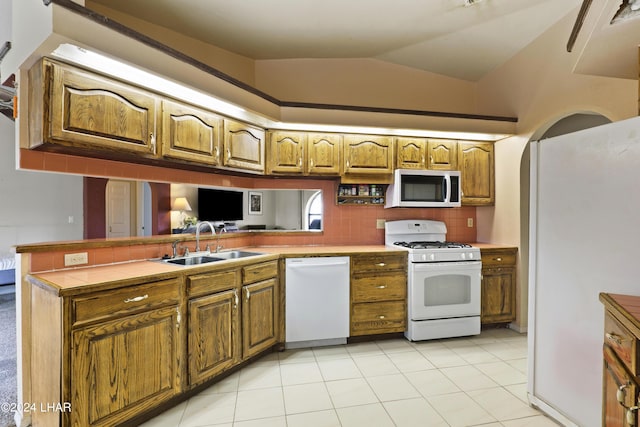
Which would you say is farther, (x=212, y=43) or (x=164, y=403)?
(x=212, y=43)

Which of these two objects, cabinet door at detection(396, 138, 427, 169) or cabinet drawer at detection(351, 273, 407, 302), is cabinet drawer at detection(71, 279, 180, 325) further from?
cabinet door at detection(396, 138, 427, 169)

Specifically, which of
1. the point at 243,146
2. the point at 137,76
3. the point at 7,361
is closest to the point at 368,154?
the point at 243,146

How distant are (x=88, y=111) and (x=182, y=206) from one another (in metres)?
1.13

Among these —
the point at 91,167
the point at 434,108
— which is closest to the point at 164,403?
the point at 91,167

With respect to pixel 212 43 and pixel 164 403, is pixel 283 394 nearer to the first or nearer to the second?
pixel 164 403

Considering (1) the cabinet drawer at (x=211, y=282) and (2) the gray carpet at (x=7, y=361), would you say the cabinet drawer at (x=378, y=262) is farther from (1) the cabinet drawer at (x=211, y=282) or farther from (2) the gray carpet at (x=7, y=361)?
(2) the gray carpet at (x=7, y=361)

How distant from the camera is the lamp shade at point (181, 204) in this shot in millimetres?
2746

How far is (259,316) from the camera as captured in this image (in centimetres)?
267

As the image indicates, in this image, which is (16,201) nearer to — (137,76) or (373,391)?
(137,76)

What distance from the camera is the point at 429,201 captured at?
3.48m

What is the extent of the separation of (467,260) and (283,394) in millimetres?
2198

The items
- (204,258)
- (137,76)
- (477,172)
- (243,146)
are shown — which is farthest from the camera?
(477,172)

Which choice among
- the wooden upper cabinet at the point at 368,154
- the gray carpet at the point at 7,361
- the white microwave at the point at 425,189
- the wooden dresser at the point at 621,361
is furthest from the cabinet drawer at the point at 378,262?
the gray carpet at the point at 7,361

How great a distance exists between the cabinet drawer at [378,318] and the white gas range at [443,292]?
99 millimetres
